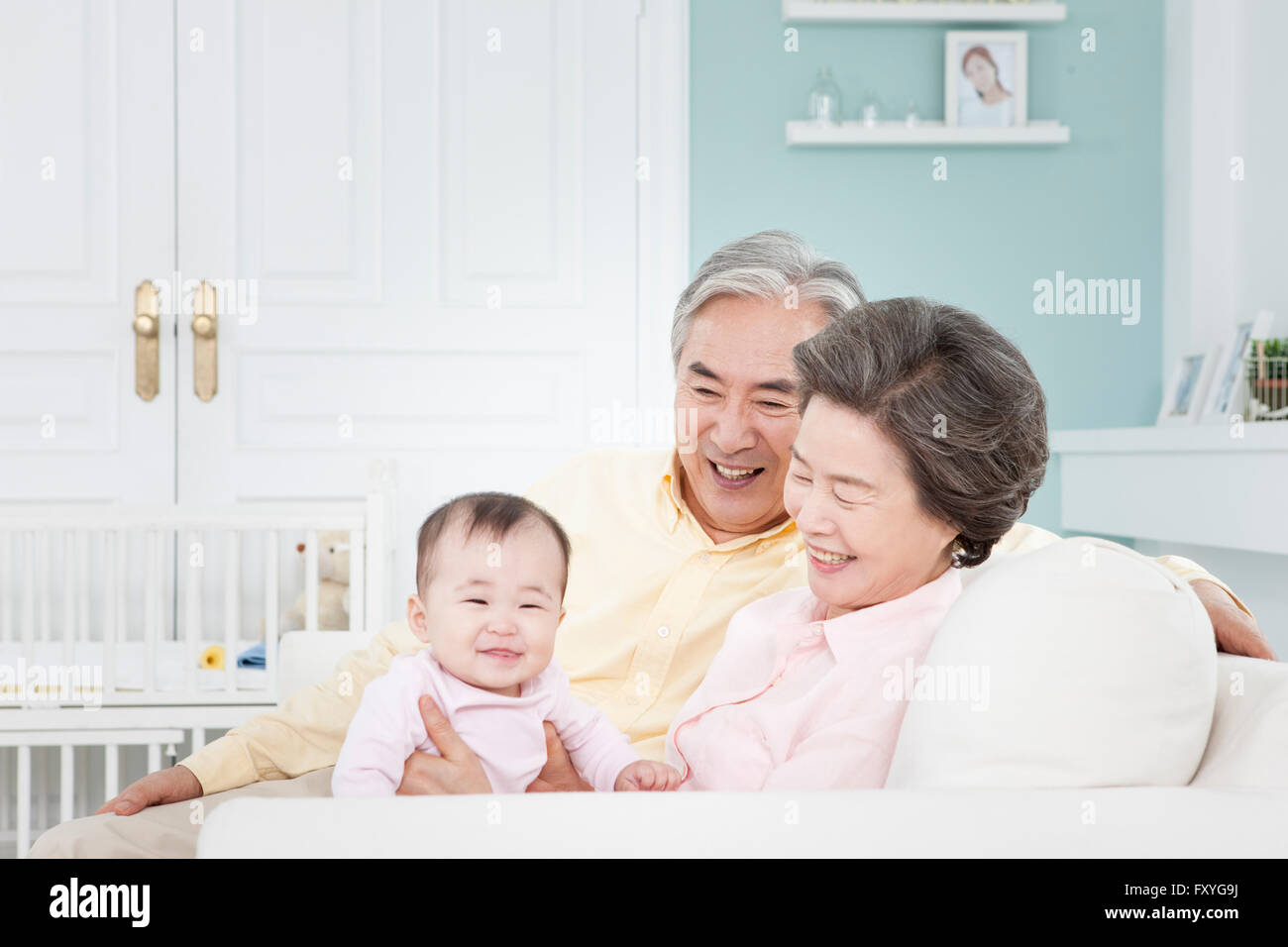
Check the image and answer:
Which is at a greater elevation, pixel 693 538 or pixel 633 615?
pixel 693 538

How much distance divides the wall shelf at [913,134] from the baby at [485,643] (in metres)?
2.04

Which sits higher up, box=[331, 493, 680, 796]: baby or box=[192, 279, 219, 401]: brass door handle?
box=[192, 279, 219, 401]: brass door handle

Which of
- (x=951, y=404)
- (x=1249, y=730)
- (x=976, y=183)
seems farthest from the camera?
(x=976, y=183)

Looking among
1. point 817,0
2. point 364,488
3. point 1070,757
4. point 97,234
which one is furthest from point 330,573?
point 1070,757

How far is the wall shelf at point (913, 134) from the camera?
2906 mm

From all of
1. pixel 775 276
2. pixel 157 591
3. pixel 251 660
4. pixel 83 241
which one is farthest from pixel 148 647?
pixel 775 276

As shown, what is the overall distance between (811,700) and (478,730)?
362 mm

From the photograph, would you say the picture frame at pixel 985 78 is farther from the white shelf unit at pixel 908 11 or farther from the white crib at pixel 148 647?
the white crib at pixel 148 647

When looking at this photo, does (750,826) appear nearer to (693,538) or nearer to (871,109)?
(693,538)

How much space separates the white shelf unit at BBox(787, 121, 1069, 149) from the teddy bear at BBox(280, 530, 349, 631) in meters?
1.58

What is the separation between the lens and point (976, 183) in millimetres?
2998

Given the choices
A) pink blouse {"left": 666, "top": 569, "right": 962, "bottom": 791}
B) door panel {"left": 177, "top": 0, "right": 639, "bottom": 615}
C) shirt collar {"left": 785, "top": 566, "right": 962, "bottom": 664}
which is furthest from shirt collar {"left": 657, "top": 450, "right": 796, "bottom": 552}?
door panel {"left": 177, "top": 0, "right": 639, "bottom": 615}

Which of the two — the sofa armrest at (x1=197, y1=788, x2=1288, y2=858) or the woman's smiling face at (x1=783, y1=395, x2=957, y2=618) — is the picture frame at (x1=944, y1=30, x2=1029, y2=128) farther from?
the sofa armrest at (x1=197, y1=788, x2=1288, y2=858)

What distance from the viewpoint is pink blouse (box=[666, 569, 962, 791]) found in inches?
37.7
